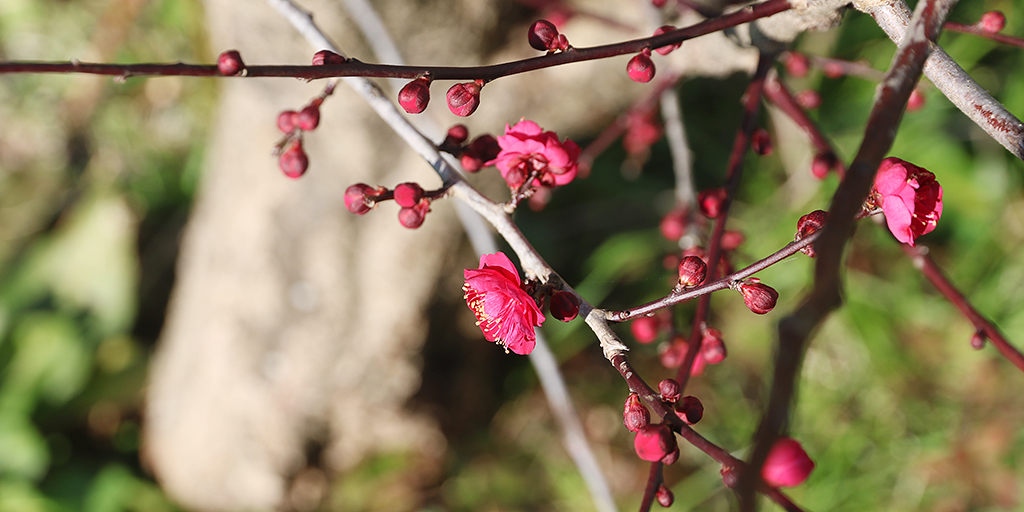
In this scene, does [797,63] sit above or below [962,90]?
above

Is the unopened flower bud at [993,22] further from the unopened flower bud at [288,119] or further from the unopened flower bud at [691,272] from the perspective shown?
the unopened flower bud at [288,119]

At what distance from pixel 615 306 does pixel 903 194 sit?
1.69 meters

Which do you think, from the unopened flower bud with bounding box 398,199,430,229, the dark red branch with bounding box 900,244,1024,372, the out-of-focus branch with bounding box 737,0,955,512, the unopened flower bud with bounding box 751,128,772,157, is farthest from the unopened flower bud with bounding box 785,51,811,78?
the unopened flower bud with bounding box 398,199,430,229

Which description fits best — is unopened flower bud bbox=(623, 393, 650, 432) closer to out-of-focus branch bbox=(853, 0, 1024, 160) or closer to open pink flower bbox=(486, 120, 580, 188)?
open pink flower bbox=(486, 120, 580, 188)

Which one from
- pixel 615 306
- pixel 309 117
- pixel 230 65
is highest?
pixel 615 306

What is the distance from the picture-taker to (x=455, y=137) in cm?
71

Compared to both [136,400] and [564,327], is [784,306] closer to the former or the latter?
[564,327]

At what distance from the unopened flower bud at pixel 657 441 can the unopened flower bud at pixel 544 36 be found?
14.3 inches

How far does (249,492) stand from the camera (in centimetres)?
202

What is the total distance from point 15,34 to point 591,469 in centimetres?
299

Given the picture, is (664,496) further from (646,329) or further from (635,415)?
(646,329)

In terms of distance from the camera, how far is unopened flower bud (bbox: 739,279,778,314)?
542 millimetres

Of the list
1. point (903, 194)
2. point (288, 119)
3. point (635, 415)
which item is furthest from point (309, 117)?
point (903, 194)

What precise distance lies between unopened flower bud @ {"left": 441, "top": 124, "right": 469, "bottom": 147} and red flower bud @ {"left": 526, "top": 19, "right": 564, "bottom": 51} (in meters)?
0.16
